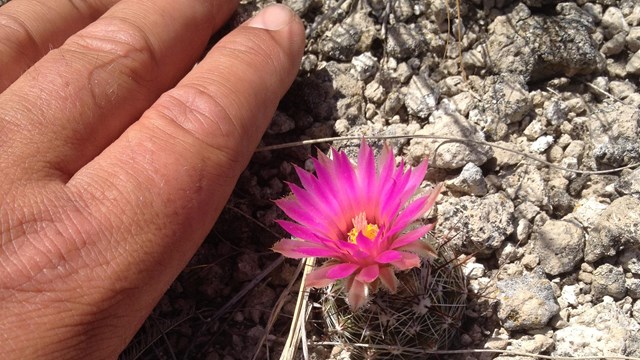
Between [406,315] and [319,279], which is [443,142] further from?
[319,279]

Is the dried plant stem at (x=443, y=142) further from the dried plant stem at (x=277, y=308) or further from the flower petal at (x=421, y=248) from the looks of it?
the flower petal at (x=421, y=248)

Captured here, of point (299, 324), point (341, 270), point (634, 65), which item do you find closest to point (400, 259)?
point (341, 270)

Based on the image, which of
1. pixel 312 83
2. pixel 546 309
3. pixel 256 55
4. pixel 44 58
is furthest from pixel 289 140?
pixel 546 309

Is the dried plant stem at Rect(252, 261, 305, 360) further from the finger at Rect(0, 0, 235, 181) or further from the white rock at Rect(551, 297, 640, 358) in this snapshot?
the white rock at Rect(551, 297, 640, 358)

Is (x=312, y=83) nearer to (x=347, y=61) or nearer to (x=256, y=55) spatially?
(x=347, y=61)

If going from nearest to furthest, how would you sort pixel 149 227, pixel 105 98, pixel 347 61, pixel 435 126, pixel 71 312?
1. pixel 71 312
2. pixel 149 227
3. pixel 105 98
4. pixel 435 126
5. pixel 347 61

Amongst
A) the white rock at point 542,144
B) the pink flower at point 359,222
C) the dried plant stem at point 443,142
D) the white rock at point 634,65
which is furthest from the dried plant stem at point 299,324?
the white rock at point 634,65
